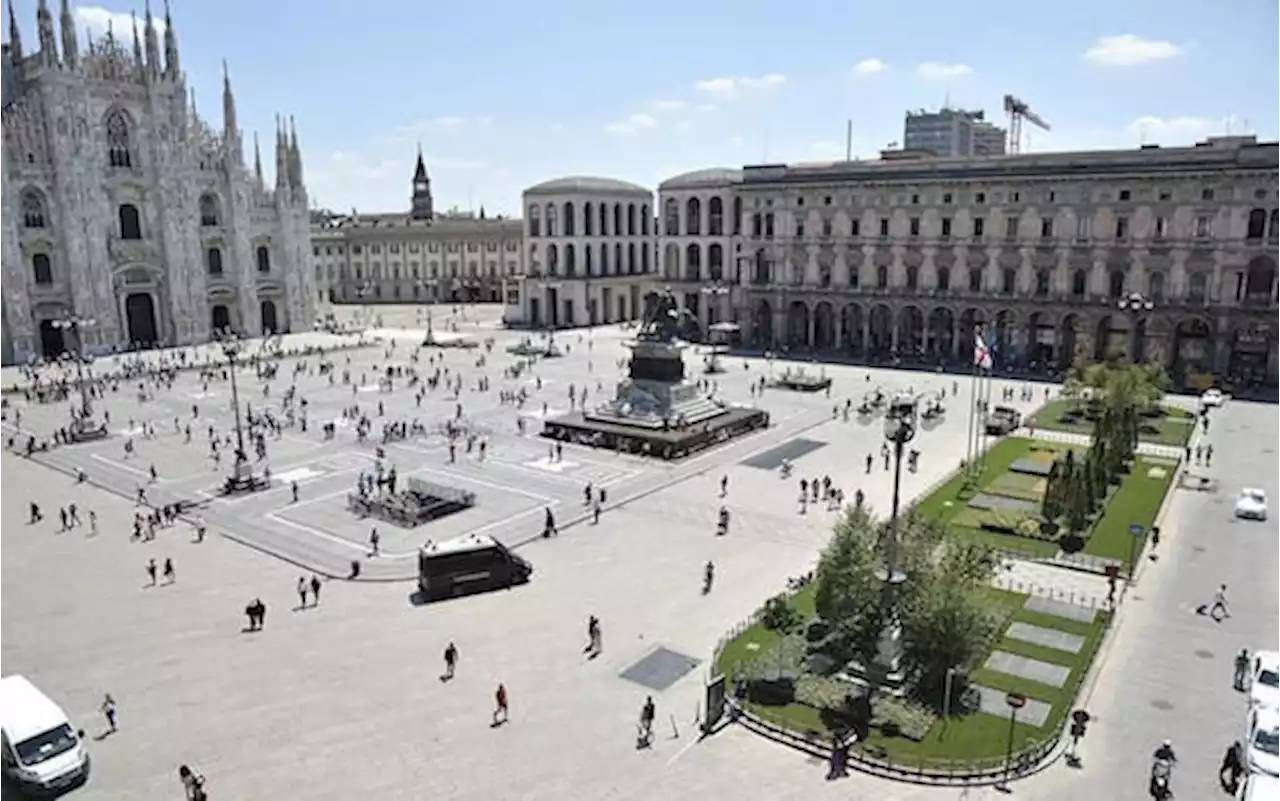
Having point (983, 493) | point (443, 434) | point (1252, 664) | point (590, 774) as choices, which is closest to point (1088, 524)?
point (983, 493)

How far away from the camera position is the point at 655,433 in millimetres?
46750

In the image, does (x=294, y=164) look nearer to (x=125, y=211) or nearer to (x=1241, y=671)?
(x=125, y=211)

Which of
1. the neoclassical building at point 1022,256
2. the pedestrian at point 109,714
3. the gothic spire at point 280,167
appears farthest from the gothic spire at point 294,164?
the pedestrian at point 109,714

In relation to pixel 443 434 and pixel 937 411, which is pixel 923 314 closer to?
pixel 937 411

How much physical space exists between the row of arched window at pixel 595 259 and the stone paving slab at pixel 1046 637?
83.9m

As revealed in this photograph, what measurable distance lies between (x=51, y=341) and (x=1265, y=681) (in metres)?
85.6

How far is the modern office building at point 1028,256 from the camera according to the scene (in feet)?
200

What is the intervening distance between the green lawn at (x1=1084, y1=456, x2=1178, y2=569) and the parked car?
26.7 feet

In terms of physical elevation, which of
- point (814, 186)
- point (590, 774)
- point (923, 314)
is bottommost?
point (590, 774)

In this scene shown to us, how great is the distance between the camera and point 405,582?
29.3 meters

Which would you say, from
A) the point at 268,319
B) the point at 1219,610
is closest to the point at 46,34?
the point at 268,319

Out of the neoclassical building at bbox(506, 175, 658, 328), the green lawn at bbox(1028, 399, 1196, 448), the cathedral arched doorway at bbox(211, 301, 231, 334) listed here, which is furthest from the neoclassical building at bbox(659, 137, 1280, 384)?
the cathedral arched doorway at bbox(211, 301, 231, 334)

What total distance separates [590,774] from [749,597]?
10138 mm

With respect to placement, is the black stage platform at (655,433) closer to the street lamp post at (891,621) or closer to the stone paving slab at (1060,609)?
the stone paving slab at (1060,609)
